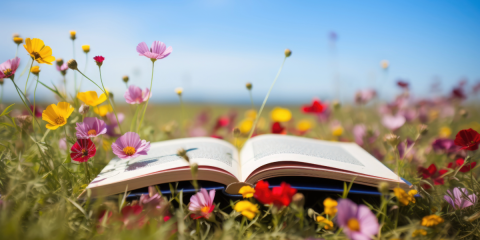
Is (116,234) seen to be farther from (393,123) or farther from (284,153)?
(393,123)

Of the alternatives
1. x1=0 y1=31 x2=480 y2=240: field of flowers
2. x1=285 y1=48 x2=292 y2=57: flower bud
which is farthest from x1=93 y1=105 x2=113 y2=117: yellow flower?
x1=285 y1=48 x2=292 y2=57: flower bud

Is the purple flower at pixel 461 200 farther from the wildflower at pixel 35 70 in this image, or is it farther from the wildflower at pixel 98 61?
the wildflower at pixel 35 70

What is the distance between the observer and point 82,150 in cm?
77

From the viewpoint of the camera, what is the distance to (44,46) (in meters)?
0.76

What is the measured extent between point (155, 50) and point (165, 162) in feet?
1.13

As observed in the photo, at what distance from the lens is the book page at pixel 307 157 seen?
0.75 metres

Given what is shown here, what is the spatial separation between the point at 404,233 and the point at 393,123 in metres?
0.65

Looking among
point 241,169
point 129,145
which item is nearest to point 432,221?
point 241,169

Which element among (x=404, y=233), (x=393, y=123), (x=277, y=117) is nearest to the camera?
(x=404, y=233)

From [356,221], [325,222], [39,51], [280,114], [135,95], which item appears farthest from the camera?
[280,114]

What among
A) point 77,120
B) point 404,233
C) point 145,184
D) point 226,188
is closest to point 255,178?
point 226,188

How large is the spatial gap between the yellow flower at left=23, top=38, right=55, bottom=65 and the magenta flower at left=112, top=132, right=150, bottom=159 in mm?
289

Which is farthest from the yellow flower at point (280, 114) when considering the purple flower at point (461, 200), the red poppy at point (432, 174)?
the purple flower at point (461, 200)

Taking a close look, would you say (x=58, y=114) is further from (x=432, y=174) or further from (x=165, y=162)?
(x=432, y=174)
